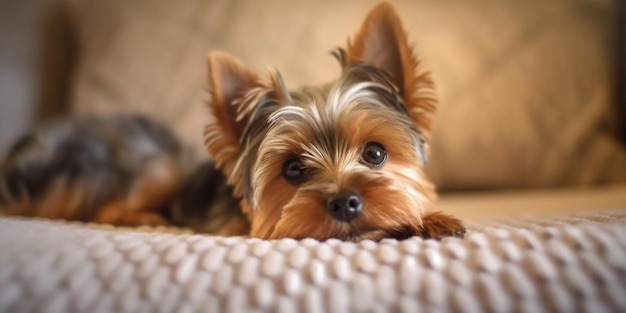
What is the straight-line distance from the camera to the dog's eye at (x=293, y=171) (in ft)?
4.00

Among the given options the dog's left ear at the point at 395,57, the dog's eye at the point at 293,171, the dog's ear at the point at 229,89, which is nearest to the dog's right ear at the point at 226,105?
the dog's ear at the point at 229,89

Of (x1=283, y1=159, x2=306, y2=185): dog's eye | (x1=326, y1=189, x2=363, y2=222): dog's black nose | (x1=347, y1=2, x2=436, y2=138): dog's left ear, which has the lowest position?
(x1=283, y1=159, x2=306, y2=185): dog's eye

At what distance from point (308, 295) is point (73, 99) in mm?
1872

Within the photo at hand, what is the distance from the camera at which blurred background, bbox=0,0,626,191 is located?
6.60ft

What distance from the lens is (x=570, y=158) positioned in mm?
2027

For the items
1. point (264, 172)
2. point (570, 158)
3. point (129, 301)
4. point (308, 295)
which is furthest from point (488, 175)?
point (129, 301)

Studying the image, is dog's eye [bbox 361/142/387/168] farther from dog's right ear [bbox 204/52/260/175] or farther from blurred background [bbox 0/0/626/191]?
blurred background [bbox 0/0/626/191]

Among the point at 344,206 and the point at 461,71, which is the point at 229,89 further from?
the point at 461,71

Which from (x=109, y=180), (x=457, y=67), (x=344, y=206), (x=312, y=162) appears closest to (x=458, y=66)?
(x=457, y=67)

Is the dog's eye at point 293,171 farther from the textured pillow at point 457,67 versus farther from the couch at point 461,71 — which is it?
the textured pillow at point 457,67

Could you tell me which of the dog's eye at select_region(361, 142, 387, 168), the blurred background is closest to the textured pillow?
the blurred background

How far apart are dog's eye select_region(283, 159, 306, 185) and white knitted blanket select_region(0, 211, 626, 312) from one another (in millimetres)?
421

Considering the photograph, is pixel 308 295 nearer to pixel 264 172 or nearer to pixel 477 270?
pixel 477 270

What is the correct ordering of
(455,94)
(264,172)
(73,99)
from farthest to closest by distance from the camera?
1. (73,99)
2. (455,94)
3. (264,172)
